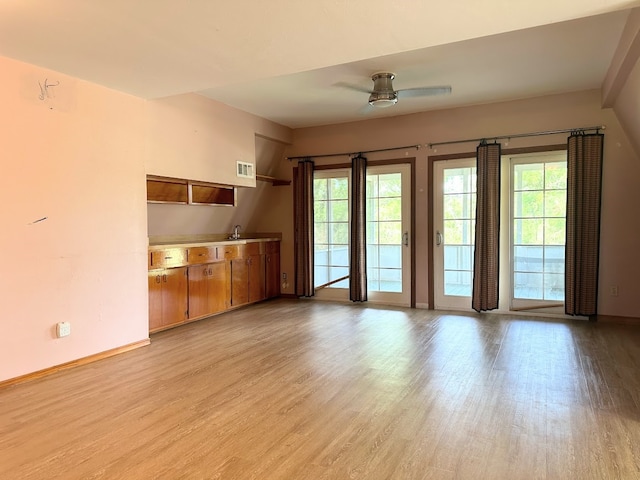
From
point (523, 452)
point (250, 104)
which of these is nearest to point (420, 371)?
point (523, 452)

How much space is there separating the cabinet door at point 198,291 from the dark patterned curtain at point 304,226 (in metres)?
1.68

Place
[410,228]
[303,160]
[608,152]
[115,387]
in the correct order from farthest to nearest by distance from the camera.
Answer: [303,160] → [410,228] → [608,152] → [115,387]

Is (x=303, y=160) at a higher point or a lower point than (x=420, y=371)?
higher

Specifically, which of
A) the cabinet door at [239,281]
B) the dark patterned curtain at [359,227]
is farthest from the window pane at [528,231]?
the cabinet door at [239,281]

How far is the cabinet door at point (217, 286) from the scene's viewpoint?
5.48 m

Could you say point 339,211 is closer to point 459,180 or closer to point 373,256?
point 373,256

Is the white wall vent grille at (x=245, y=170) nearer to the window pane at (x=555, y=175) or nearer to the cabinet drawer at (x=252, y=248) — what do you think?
the cabinet drawer at (x=252, y=248)

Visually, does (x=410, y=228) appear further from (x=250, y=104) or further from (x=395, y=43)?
(x=395, y=43)

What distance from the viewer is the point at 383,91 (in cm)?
423

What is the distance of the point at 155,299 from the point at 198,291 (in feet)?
2.21

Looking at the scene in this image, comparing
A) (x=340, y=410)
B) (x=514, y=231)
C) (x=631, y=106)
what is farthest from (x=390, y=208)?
(x=340, y=410)

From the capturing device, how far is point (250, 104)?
5434mm

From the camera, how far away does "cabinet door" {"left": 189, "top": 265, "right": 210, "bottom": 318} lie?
5.15 meters

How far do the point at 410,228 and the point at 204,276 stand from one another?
285 centimetres
